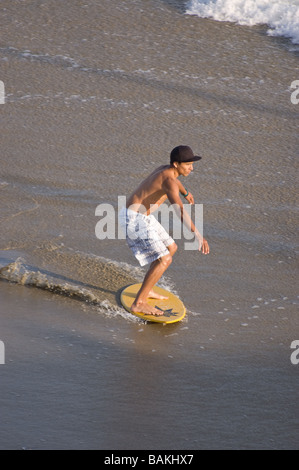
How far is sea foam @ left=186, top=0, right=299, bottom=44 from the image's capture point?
1115 cm

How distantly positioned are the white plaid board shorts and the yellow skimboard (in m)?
0.35

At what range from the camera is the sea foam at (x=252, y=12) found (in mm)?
11148

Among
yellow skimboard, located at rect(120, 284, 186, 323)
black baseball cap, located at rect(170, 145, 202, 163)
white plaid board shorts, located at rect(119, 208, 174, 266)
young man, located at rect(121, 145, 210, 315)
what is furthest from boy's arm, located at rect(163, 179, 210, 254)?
yellow skimboard, located at rect(120, 284, 186, 323)

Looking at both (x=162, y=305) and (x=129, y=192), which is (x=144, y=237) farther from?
(x=129, y=192)

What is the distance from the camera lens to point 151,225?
5.27 m

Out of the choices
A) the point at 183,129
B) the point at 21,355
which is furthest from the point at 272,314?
the point at 183,129

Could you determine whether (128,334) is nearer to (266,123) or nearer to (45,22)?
(266,123)

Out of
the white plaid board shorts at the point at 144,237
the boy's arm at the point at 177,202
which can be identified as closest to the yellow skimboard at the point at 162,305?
the white plaid board shorts at the point at 144,237

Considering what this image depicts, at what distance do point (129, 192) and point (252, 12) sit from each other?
5.82m

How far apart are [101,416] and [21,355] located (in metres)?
0.82

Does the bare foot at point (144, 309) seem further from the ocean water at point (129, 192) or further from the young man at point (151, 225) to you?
the ocean water at point (129, 192)

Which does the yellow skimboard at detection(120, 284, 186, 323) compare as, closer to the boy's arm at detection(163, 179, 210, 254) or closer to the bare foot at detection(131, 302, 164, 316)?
the bare foot at detection(131, 302, 164, 316)

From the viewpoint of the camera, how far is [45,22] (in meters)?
10.8

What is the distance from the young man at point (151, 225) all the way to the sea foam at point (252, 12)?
6.72 m
